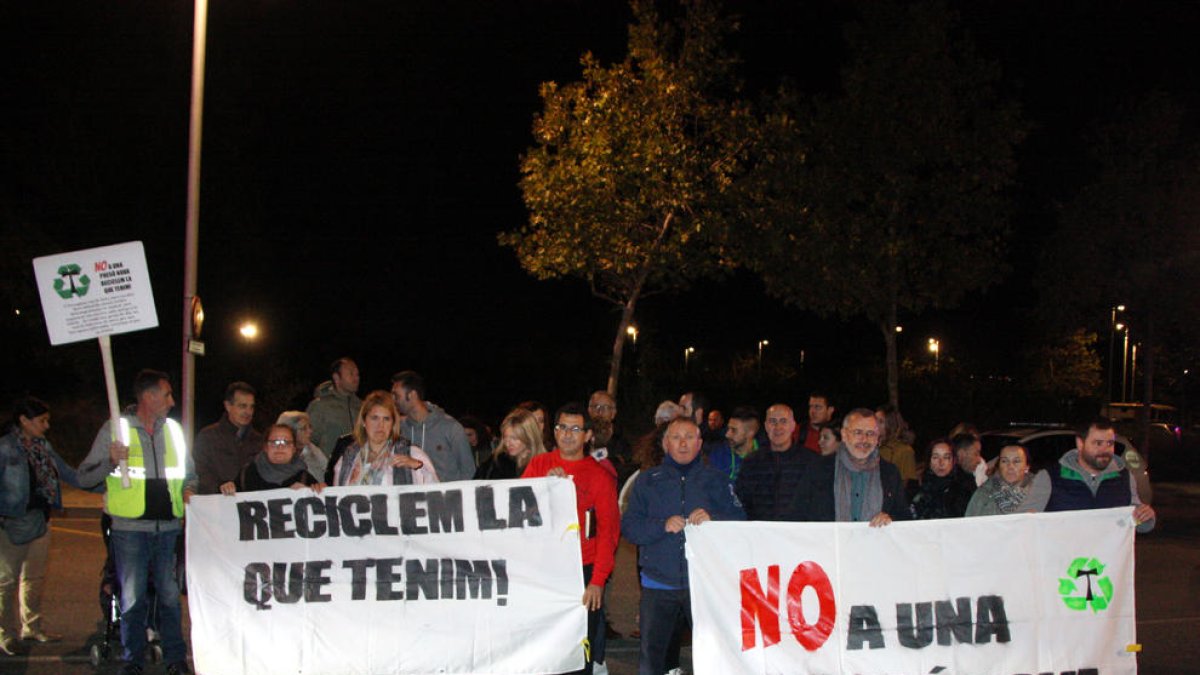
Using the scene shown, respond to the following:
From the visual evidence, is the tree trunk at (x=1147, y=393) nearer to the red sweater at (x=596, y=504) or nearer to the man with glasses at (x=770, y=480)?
the man with glasses at (x=770, y=480)

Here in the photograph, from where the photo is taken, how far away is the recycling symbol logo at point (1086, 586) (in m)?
6.09

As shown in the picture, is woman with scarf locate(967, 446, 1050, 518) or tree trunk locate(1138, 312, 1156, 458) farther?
tree trunk locate(1138, 312, 1156, 458)

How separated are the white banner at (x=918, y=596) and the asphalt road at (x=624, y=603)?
150 centimetres

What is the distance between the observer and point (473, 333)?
37625 millimetres

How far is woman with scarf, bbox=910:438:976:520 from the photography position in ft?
25.4

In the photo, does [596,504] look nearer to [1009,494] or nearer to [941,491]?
[1009,494]

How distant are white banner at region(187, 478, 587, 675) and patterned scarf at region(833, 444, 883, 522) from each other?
5.02 ft

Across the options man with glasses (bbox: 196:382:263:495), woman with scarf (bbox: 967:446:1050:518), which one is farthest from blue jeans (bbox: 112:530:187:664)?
woman with scarf (bbox: 967:446:1050:518)

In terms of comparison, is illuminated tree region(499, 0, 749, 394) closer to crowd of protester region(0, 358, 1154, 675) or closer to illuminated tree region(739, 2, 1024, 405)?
illuminated tree region(739, 2, 1024, 405)

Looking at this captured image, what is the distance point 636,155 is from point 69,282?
1368 centimetres

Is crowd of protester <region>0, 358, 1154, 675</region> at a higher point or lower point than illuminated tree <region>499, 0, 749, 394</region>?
lower

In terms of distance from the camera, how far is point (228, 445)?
752cm

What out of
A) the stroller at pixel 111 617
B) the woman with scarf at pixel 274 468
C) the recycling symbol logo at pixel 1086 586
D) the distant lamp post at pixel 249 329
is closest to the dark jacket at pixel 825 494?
the recycling symbol logo at pixel 1086 586

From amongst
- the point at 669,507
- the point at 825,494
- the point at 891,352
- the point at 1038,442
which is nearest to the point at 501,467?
the point at 669,507
